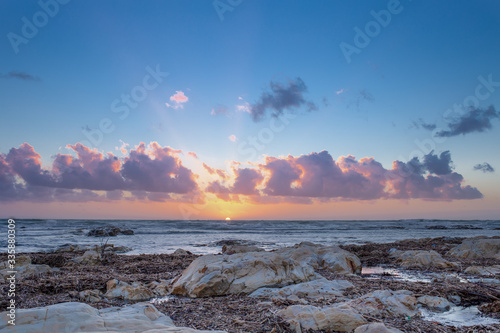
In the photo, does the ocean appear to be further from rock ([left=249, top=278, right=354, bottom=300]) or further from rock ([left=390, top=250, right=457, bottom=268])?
rock ([left=249, top=278, right=354, bottom=300])

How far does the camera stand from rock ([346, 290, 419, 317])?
525cm

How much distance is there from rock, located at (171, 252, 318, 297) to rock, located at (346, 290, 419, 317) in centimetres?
250

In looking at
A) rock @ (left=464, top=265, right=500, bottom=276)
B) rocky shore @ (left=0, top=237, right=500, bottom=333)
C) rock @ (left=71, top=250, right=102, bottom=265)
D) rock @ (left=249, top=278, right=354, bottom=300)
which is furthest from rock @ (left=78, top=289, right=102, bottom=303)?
rock @ (left=464, top=265, right=500, bottom=276)

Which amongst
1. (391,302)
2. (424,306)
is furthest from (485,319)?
(391,302)

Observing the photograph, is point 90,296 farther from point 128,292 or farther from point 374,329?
point 374,329

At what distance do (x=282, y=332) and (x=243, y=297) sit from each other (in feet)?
8.13

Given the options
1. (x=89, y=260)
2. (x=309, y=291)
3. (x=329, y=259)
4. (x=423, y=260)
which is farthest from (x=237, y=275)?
(x=423, y=260)

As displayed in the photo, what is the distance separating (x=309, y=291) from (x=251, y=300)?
1354mm

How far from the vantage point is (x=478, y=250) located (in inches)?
590

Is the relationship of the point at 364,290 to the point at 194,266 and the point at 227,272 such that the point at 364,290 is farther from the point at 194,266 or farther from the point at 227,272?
the point at 194,266

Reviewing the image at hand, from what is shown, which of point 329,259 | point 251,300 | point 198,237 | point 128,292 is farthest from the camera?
point 198,237

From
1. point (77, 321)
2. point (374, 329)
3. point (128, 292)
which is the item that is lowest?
point (128, 292)

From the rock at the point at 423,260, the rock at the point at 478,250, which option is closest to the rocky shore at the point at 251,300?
the rock at the point at 423,260

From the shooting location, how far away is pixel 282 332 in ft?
14.4
